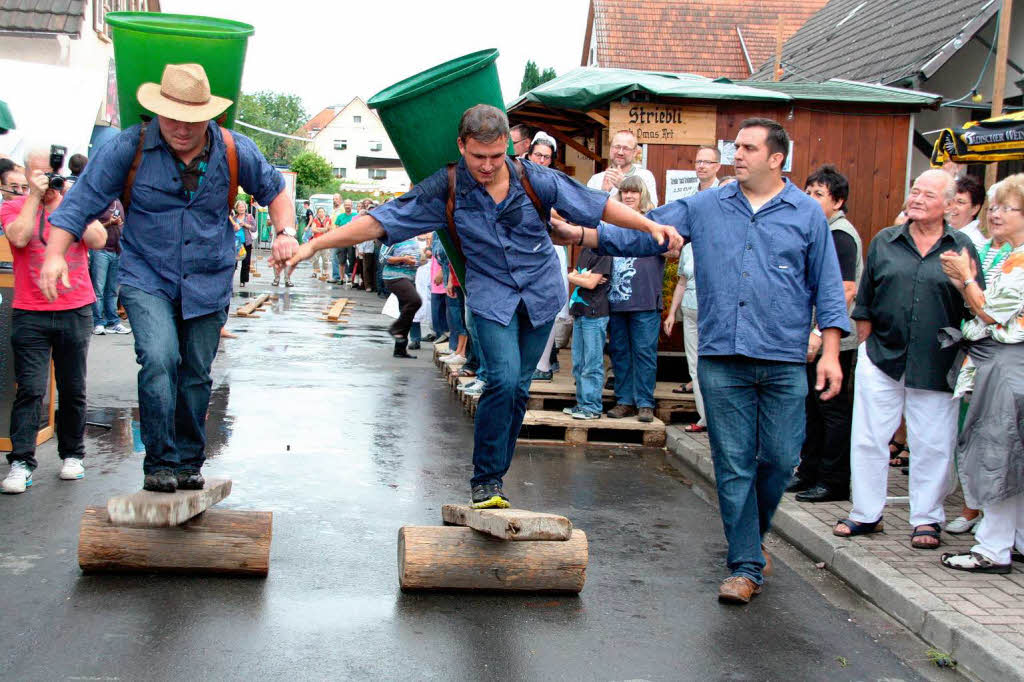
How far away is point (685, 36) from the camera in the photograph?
3428cm

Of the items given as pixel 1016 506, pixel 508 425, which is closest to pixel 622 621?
pixel 508 425

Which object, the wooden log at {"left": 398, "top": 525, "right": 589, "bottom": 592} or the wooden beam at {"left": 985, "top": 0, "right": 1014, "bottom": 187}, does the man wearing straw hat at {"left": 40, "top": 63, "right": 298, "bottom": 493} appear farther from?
the wooden beam at {"left": 985, "top": 0, "right": 1014, "bottom": 187}

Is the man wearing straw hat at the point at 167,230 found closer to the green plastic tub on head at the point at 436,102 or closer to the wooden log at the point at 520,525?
the green plastic tub on head at the point at 436,102

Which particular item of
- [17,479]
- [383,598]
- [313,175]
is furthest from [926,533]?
[313,175]

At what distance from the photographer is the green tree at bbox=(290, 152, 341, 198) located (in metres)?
79.6

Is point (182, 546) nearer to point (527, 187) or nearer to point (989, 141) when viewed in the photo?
point (527, 187)

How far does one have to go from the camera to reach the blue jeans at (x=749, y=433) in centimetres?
507

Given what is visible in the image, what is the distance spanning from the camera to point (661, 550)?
233 inches

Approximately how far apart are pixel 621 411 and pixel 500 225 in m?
4.46

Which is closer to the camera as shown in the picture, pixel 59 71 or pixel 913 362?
pixel 913 362

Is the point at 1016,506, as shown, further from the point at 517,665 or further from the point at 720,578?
the point at 517,665

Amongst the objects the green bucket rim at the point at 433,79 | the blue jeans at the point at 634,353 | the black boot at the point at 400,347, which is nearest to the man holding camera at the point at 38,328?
the green bucket rim at the point at 433,79

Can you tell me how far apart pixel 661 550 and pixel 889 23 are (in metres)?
13.7

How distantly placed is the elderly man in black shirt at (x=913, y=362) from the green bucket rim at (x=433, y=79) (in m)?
2.47
